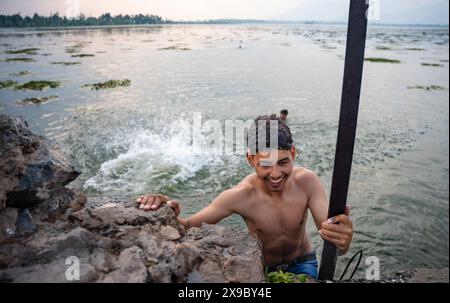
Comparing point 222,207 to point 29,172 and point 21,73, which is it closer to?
point 29,172

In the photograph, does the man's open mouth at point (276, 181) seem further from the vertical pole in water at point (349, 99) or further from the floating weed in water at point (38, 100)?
the floating weed in water at point (38, 100)

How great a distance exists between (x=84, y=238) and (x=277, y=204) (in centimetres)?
200

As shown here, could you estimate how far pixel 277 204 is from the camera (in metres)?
3.48

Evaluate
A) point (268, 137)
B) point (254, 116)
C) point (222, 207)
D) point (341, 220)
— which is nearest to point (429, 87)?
point (254, 116)

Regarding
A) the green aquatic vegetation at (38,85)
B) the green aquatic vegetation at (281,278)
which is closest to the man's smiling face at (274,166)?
the green aquatic vegetation at (281,278)

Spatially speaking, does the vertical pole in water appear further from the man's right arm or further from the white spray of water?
the white spray of water

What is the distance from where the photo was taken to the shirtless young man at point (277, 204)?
314 cm

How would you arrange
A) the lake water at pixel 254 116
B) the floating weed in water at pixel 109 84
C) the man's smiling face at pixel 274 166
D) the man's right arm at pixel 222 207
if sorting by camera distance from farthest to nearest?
the floating weed in water at pixel 109 84
the lake water at pixel 254 116
the man's right arm at pixel 222 207
the man's smiling face at pixel 274 166
